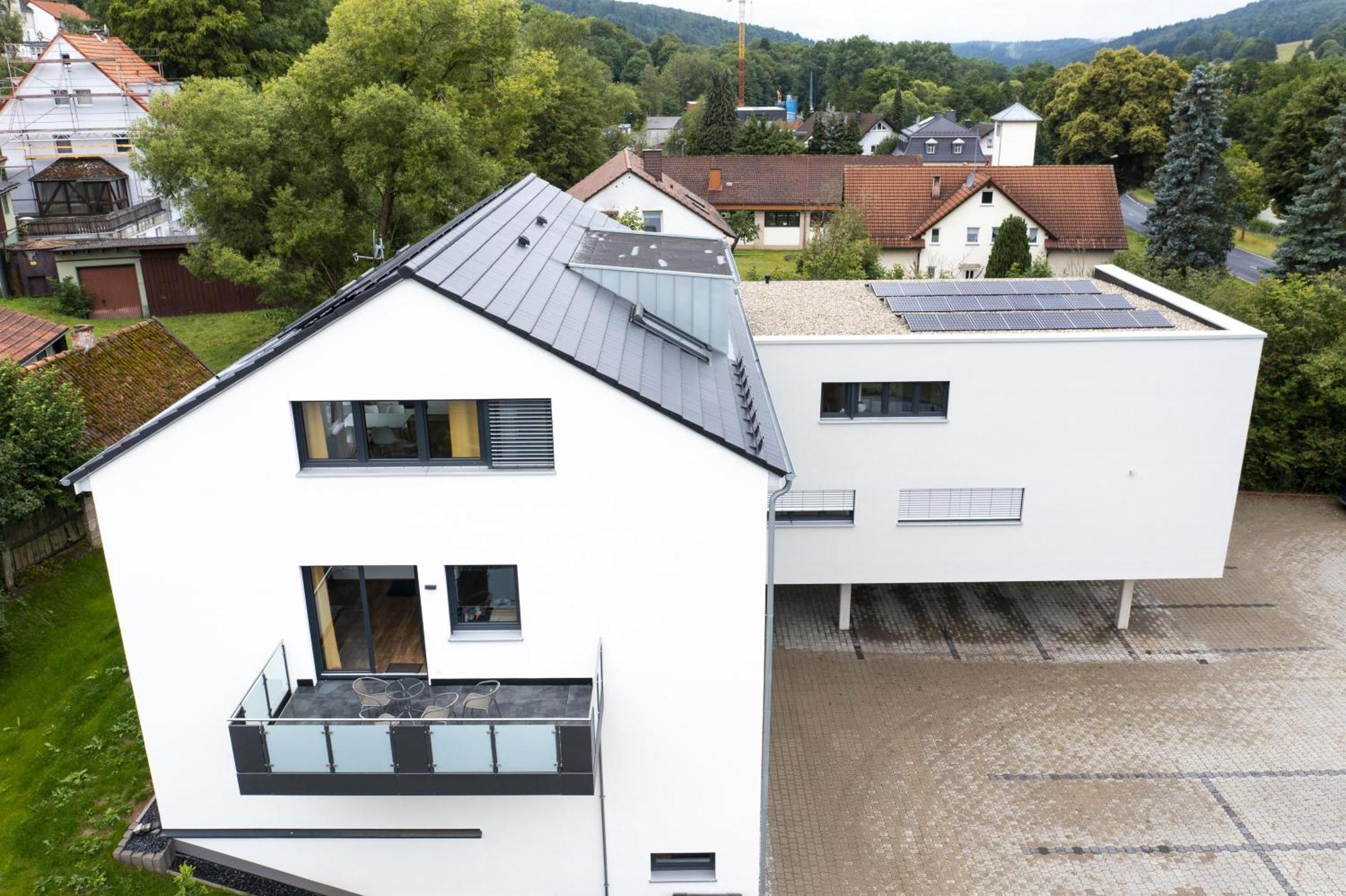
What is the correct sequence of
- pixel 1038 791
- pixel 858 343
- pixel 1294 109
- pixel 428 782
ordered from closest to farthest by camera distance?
pixel 428 782, pixel 1038 791, pixel 858 343, pixel 1294 109

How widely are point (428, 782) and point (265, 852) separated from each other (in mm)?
3088

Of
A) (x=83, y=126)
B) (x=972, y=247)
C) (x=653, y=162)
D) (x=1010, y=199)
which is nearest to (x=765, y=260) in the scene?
(x=653, y=162)

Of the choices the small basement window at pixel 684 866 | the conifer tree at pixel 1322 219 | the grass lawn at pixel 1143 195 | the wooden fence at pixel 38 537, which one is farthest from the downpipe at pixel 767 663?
the grass lawn at pixel 1143 195

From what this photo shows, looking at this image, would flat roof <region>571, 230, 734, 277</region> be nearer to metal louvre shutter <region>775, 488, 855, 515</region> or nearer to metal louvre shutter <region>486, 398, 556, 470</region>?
metal louvre shutter <region>486, 398, 556, 470</region>

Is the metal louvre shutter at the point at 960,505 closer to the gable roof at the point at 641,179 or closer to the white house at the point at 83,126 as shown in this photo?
the gable roof at the point at 641,179

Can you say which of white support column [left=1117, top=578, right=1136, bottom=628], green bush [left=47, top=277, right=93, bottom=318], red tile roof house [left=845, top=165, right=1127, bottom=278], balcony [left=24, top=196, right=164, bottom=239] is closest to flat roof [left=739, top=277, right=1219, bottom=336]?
white support column [left=1117, top=578, right=1136, bottom=628]

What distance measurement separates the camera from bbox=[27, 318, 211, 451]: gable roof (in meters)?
19.1

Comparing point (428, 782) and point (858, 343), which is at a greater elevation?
point (858, 343)

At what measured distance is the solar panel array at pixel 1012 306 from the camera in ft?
53.1

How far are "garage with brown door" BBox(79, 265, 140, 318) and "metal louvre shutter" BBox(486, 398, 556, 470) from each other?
28142 millimetres

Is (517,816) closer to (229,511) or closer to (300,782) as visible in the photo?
(300,782)

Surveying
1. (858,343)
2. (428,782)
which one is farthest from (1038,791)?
(428,782)

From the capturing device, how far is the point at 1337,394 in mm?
22156

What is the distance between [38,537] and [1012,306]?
58.5 ft
